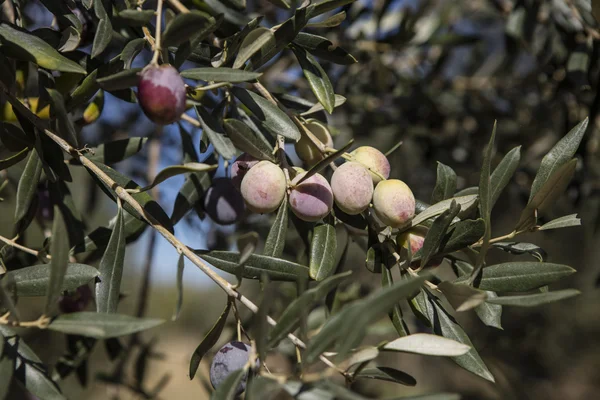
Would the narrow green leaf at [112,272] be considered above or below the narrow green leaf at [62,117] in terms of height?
below

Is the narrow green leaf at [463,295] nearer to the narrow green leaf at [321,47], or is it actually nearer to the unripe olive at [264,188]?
the unripe olive at [264,188]

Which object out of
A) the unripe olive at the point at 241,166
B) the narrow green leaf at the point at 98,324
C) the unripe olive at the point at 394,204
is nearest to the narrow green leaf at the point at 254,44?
the unripe olive at the point at 241,166

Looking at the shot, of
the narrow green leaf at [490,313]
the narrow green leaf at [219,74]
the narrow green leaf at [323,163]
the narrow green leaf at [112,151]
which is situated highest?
the narrow green leaf at [219,74]

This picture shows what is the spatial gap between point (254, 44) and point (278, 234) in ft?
0.81

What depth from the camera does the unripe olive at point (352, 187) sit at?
671 millimetres

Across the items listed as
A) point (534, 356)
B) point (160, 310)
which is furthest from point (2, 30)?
point (160, 310)

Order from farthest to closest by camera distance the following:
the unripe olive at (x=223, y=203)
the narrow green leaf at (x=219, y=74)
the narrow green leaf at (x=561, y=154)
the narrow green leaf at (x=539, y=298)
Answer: the unripe olive at (x=223, y=203)
the narrow green leaf at (x=561, y=154)
the narrow green leaf at (x=219, y=74)
the narrow green leaf at (x=539, y=298)

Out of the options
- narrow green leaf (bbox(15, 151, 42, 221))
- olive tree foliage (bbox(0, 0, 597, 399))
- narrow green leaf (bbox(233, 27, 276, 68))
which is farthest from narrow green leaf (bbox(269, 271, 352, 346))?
narrow green leaf (bbox(15, 151, 42, 221))

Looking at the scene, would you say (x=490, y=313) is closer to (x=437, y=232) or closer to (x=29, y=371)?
(x=437, y=232)

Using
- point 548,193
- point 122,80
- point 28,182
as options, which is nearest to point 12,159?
point 28,182

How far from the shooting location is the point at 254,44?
0.70m

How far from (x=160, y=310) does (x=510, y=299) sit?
27.4 ft

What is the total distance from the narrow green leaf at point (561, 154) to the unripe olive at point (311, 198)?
0.90 feet

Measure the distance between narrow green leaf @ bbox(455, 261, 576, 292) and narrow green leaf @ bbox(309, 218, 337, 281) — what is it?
0.16 m
